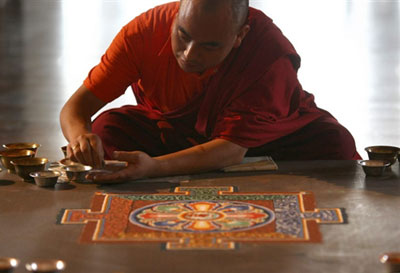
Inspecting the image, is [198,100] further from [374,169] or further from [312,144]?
[374,169]

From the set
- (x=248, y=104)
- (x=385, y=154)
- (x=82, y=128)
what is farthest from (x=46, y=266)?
(x=385, y=154)

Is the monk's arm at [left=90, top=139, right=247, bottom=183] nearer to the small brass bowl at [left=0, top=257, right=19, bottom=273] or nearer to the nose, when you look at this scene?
the nose

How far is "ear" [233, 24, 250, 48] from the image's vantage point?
127 inches

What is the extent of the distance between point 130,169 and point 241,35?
2.08 ft

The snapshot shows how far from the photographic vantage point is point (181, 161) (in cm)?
322

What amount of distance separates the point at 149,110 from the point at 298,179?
2.59 ft

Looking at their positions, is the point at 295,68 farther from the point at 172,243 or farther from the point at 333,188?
the point at 172,243

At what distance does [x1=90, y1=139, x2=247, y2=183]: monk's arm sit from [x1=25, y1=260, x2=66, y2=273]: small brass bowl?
0.90 metres

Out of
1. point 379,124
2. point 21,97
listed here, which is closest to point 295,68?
point 379,124

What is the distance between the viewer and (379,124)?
5.51 m

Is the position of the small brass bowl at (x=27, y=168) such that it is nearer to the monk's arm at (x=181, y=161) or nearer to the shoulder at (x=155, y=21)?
the monk's arm at (x=181, y=161)

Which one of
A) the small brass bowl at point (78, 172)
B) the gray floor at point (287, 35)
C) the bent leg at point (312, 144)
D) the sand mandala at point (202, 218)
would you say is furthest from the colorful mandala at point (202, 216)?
the gray floor at point (287, 35)

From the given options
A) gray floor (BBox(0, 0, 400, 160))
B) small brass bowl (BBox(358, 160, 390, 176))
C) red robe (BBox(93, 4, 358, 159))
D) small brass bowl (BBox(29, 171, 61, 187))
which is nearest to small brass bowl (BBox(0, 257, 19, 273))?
small brass bowl (BBox(29, 171, 61, 187))

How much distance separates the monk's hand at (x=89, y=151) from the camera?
3137 mm
